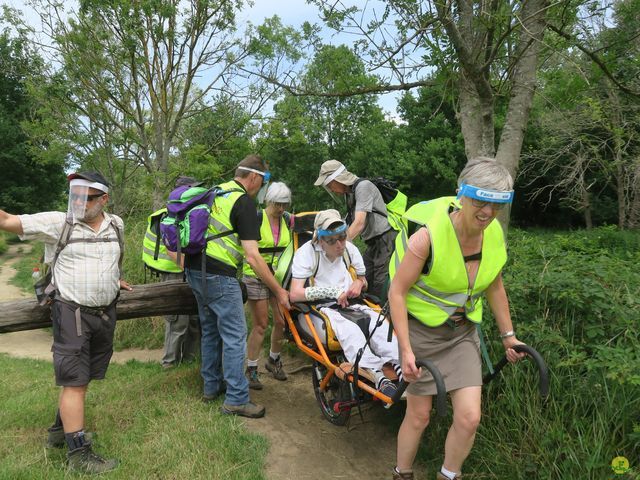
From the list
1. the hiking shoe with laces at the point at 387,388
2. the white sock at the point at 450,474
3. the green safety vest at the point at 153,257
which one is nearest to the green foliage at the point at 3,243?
the green safety vest at the point at 153,257

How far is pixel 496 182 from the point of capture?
7.80 ft

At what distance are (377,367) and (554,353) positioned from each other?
3.87 ft

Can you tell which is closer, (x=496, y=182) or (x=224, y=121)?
(x=496, y=182)

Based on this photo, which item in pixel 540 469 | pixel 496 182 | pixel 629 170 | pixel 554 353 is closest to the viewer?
pixel 496 182

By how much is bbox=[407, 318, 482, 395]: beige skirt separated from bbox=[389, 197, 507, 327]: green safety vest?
0.35 ft

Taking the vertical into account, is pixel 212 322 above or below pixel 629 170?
below

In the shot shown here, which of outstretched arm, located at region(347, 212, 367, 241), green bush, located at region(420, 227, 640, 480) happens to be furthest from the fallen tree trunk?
green bush, located at region(420, 227, 640, 480)

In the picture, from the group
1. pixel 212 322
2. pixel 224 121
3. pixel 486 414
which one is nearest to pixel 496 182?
pixel 486 414

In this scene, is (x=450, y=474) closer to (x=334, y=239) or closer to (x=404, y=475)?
(x=404, y=475)

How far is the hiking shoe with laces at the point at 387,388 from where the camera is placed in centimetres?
315

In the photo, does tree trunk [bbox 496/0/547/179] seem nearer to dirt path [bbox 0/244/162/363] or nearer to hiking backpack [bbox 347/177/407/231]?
hiking backpack [bbox 347/177/407/231]

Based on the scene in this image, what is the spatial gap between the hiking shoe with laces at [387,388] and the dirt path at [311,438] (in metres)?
0.71

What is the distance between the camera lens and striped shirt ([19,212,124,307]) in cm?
333

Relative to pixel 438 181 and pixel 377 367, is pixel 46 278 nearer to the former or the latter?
pixel 377 367
